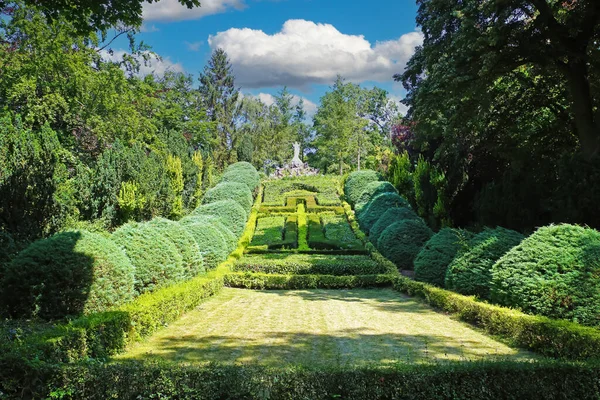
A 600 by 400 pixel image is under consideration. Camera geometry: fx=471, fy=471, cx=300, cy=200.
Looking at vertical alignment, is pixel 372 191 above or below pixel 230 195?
above

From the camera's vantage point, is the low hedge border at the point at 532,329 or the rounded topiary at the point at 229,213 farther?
the rounded topiary at the point at 229,213

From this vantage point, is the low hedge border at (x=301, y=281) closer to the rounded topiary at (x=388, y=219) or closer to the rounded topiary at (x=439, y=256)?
the rounded topiary at (x=439, y=256)

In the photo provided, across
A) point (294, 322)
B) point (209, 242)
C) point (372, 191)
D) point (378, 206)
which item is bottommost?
point (294, 322)

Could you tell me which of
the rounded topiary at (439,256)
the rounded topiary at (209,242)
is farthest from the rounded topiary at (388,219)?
the rounded topiary at (209,242)

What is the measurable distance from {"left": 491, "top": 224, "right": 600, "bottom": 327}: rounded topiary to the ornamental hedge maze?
0.8 inches

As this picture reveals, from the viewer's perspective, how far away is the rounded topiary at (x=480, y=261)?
30.6 feet

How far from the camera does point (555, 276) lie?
7266 mm

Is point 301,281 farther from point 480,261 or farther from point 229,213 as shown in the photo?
point 229,213

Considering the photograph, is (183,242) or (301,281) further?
(301,281)

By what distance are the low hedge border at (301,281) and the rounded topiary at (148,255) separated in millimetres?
3962

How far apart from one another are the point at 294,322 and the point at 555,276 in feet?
14.4

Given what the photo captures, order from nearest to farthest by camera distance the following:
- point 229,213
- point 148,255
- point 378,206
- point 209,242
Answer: point 148,255, point 209,242, point 229,213, point 378,206

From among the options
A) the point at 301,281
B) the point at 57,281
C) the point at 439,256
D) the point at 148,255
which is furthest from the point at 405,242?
the point at 57,281

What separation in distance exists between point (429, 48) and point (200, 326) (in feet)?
32.7
